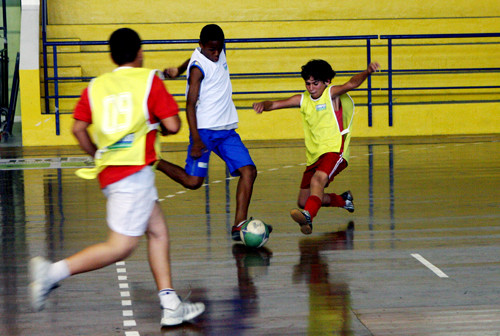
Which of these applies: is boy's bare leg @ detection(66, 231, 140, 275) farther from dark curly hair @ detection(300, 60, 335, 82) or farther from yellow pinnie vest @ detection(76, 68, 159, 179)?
dark curly hair @ detection(300, 60, 335, 82)

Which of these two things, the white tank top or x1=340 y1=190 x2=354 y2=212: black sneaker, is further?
x1=340 y1=190 x2=354 y2=212: black sneaker

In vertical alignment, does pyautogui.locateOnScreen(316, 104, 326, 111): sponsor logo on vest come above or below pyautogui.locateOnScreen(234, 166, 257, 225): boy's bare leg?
above

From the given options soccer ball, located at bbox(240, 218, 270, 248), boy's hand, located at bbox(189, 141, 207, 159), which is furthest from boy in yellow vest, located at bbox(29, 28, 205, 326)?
boy's hand, located at bbox(189, 141, 207, 159)

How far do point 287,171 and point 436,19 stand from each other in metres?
6.45

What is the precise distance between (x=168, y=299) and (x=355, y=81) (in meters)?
2.70

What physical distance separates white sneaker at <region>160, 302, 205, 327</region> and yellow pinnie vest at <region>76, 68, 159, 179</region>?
0.69 m

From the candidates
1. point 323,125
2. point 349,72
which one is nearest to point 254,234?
point 323,125

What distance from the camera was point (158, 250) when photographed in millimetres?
4078

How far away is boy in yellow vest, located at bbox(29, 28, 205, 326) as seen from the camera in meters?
3.92

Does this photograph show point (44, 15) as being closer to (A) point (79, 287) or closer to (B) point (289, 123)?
(B) point (289, 123)

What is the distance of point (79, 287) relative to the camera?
182 inches

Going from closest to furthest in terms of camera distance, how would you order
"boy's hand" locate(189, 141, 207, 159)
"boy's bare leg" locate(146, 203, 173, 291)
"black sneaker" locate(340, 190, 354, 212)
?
"boy's bare leg" locate(146, 203, 173, 291) → "boy's hand" locate(189, 141, 207, 159) → "black sneaker" locate(340, 190, 354, 212)

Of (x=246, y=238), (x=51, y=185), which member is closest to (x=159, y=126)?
(x=246, y=238)

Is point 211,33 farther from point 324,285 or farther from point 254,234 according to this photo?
point 324,285
